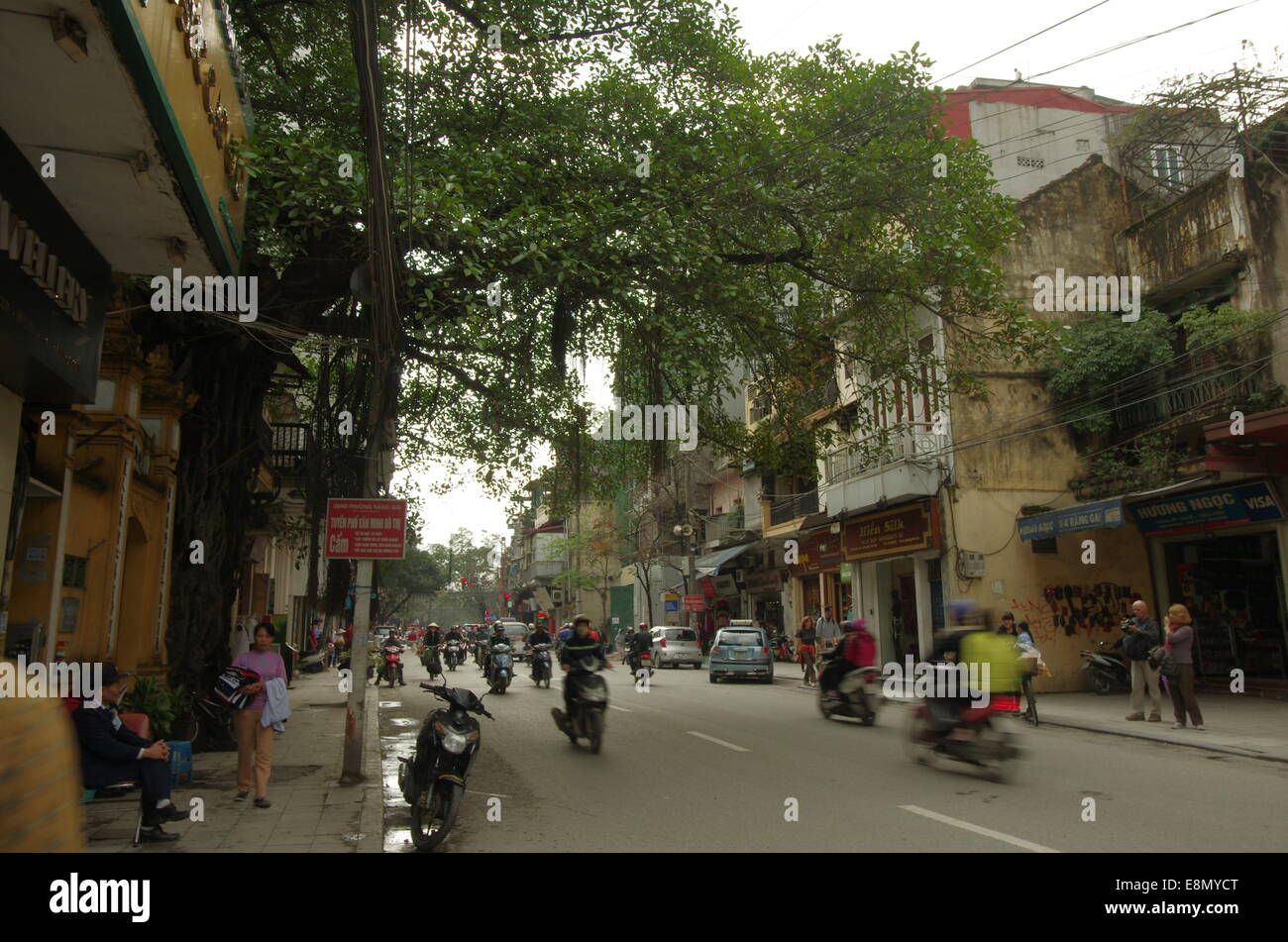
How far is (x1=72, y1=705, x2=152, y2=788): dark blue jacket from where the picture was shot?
20.7ft

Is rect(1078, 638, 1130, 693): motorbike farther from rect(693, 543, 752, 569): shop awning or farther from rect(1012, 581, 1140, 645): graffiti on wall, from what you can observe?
rect(693, 543, 752, 569): shop awning

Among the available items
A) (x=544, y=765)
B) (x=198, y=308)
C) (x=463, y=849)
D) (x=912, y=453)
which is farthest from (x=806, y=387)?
(x=463, y=849)

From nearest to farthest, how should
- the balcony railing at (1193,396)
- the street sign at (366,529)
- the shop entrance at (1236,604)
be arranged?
the street sign at (366,529) → the balcony railing at (1193,396) → the shop entrance at (1236,604)

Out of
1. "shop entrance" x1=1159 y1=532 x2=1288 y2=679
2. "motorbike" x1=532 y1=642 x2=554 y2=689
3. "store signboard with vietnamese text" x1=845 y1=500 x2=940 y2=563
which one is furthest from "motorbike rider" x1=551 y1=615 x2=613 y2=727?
Answer: "shop entrance" x1=1159 y1=532 x2=1288 y2=679

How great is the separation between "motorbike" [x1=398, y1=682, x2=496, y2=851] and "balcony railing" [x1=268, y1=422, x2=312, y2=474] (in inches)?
363

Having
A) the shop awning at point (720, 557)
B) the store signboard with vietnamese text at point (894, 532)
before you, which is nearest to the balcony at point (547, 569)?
the shop awning at point (720, 557)

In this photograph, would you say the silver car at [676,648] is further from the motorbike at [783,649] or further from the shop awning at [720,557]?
the shop awning at [720,557]

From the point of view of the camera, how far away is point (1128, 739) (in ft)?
39.8

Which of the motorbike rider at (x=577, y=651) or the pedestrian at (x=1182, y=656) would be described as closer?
the motorbike rider at (x=577, y=651)

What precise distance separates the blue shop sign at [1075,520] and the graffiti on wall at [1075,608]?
147cm

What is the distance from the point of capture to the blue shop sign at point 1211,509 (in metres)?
15.4

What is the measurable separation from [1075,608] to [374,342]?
54.2 feet

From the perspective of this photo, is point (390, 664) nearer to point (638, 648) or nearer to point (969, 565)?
point (638, 648)

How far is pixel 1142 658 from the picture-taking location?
13281 mm
